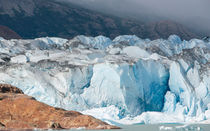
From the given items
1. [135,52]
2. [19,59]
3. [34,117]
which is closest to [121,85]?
[34,117]

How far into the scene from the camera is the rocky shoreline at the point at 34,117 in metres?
29.3

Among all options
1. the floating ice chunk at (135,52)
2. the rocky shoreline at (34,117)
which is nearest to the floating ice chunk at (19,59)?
the floating ice chunk at (135,52)

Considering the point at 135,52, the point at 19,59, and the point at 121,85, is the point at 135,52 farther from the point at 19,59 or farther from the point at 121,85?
the point at 121,85

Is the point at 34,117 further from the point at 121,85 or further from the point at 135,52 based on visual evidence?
the point at 135,52

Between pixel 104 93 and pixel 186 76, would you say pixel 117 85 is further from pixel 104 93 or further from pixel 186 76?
pixel 186 76

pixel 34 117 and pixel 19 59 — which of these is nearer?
pixel 34 117

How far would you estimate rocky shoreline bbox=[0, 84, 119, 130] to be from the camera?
29328 mm

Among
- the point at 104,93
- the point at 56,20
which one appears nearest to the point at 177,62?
the point at 104,93

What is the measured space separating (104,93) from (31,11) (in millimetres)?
88299

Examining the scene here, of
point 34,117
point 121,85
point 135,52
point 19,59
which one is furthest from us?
point 135,52

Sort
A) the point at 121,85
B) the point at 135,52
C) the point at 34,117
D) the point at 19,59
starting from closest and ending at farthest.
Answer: the point at 34,117, the point at 121,85, the point at 19,59, the point at 135,52

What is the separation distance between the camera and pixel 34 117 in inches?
1191

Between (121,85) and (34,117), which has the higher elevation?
(121,85)

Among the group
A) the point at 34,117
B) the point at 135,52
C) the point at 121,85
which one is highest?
the point at 135,52
